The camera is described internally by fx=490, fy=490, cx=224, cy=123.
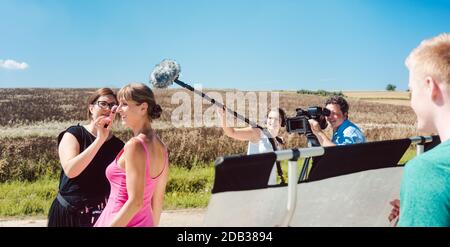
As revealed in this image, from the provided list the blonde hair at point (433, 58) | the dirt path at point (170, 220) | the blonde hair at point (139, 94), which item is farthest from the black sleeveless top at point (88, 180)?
the dirt path at point (170, 220)

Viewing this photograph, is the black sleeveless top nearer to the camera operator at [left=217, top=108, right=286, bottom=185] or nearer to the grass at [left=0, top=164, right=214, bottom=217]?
the camera operator at [left=217, top=108, right=286, bottom=185]

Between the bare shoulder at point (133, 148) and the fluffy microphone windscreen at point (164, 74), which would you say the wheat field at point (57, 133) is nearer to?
the fluffy microphone windscreen at point (164, 74)

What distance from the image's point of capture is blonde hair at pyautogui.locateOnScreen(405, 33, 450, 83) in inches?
51.4

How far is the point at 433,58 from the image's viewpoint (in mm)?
1323

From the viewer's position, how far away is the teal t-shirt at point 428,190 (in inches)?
45.9

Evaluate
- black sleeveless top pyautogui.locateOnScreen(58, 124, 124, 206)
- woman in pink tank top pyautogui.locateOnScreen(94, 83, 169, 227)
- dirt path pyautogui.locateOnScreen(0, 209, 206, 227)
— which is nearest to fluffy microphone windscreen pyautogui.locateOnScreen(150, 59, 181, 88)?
black sleeveless top pyautogui.locateOnScreen(58, 124, 124, 206)

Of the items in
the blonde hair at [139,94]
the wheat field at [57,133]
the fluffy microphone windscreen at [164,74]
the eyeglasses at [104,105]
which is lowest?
the wheat field at [57,133]

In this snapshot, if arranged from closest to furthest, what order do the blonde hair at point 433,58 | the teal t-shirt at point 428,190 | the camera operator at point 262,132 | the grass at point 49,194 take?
1. the teal t-shirt at point 428,190
2. the blonde hair at point 433,58
3. the camera operator at point 262,132
4. the grass at point 49,194

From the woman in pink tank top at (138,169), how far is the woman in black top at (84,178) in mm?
458

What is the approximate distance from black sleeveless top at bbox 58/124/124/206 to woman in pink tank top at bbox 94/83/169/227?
1.77 ft
